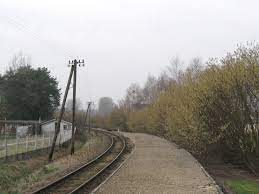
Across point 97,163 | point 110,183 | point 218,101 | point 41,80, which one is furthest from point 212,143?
point 41,80

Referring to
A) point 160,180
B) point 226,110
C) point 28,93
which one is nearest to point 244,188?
point 160,180

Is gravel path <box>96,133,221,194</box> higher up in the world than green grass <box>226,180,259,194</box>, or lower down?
higher up

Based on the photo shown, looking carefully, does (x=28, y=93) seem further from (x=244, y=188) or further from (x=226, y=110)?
(x=244, y=188)

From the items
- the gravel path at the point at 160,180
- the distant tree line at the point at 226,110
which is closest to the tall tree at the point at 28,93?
the distant tree line at the point at 226,110

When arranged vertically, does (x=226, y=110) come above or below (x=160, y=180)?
above

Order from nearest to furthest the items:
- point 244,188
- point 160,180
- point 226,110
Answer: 1. point 160,180
2. point 244,188
3. point 226,110

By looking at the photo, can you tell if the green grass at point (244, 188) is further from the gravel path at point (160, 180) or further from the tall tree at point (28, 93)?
the tall tree at point (28, 93)

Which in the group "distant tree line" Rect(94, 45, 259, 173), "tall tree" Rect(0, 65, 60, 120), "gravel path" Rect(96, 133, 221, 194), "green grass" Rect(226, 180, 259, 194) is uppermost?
"tall tree" Rect(0, 65, 60, 120)

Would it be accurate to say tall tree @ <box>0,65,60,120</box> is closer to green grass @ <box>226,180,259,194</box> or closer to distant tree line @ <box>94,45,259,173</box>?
distant tree line @ <box>94,45,259,173</box>

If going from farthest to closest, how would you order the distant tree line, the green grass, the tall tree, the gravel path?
the tall tree, the distant tree line, the green grass, the gravel path

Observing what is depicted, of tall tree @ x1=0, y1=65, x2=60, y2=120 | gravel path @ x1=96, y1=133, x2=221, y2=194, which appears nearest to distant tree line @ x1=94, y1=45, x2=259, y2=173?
gravel path @ x1=96, y1=133, x2=221, y2=194

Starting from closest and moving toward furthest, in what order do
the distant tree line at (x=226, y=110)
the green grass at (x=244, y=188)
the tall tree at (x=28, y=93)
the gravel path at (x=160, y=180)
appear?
the gravel path at (x=160, y=180)
the green grass at (x=244, y=188)
the distant tree line at (x=226, y=110)
the tall tree at (x=28, y=93)

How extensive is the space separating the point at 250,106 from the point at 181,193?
11.1 meters

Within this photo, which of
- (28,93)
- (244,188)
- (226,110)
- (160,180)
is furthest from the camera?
(28,93)
